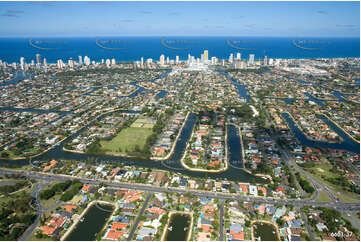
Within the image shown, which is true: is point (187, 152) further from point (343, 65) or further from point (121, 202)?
point (343, 65)

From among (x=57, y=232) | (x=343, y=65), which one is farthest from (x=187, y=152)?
(x=343, y=65)

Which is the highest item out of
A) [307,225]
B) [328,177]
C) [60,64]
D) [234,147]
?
[60,64]

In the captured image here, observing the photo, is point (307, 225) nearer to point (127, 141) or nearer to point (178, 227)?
point (178, 227)

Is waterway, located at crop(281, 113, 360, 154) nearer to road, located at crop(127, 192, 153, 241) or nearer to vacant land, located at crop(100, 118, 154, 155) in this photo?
vacant land, located at crop(100, 118, 154, 155)

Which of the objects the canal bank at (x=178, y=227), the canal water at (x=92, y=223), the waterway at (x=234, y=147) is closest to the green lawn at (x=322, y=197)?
the waterway at (x=234, y=147)

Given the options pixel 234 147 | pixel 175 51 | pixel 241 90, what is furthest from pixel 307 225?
pixel 175 51

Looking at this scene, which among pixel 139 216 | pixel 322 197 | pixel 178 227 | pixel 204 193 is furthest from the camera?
pixel 204 193

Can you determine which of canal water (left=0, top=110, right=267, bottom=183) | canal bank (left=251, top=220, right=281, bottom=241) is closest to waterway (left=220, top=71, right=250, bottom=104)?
canal water (left=0, top=110, right=267, bottom=183)
